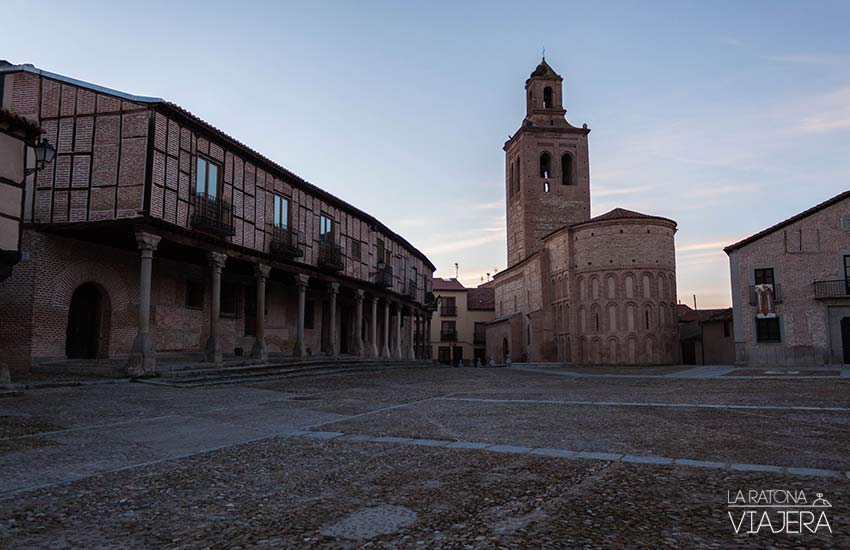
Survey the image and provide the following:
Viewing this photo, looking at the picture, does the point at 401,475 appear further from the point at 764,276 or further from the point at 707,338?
the point at 707,338

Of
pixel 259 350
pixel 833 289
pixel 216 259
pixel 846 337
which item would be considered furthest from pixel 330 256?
pixel 846 337

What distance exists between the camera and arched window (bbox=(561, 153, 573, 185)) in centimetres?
5184

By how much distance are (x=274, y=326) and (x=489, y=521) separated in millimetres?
22946

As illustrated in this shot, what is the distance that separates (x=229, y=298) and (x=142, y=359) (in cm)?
867

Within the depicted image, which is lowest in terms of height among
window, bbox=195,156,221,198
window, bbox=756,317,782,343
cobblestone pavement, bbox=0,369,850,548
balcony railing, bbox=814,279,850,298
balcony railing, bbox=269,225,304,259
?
cobblestone pavement, bbox=0,369,850,548

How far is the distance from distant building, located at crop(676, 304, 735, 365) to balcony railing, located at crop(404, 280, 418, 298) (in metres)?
18.2

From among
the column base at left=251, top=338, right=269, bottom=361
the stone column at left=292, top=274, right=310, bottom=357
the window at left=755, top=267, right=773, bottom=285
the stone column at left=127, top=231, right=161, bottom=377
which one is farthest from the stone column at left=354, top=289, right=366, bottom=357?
the window at left=755, top=267, right=773, bottom=285

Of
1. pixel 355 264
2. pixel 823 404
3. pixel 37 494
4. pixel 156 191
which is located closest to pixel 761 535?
pixel 37 494

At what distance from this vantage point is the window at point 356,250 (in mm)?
28547

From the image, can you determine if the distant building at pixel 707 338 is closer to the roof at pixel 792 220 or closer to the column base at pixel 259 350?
the roof at pixel 792 220

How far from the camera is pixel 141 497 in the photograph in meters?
4.22

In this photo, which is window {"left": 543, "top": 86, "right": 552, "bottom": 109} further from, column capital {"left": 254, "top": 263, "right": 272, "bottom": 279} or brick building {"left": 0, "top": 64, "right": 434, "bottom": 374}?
column capital {"left": 254, "top": 263, "right": 272, "bottom": 279}

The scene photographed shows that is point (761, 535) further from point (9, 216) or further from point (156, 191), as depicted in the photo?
point (156, 191)

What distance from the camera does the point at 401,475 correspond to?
15.9 ft
